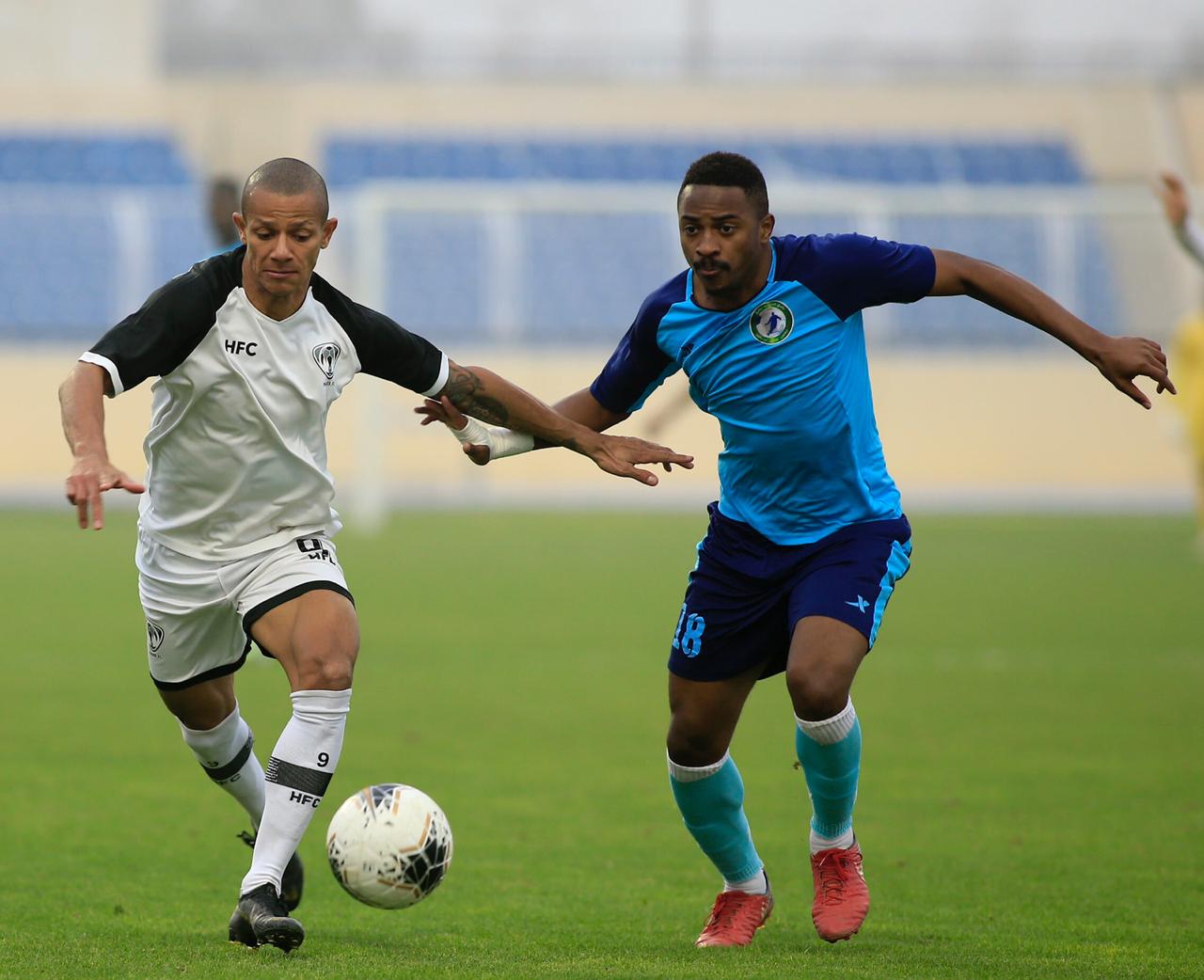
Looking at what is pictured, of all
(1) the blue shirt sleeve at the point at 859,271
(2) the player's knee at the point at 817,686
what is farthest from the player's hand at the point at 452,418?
(2) the player's knee at the point at 817,686

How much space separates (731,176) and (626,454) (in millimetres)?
955

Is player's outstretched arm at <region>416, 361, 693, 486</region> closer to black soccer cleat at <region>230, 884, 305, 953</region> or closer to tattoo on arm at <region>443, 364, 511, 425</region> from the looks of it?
tattoo on arm at <region>443, 364, 511, 425</region>

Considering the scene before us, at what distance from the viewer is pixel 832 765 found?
532 centimetres

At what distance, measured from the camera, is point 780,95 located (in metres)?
36.8

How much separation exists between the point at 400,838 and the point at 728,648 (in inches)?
44.5

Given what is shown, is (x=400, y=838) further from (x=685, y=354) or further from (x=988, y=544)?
(x=988, y=544)

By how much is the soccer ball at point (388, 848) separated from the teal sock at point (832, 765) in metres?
1.09

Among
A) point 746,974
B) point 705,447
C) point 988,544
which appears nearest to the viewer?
point 746,974

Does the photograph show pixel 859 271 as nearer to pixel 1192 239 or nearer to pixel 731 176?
pixel 731 176

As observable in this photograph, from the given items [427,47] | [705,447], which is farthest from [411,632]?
[427,47]

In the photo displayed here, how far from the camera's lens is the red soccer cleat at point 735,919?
5.30 m

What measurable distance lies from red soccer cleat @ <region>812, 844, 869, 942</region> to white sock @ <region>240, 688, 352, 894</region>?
148 centimetres

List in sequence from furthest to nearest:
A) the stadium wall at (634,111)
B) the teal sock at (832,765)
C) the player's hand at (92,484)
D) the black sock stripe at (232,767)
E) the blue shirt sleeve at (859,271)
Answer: the stadium wall at (634,111)
the black sock stripe at (232,767)
the blue shirt sleeve at (859,271)
the teal sock at (832,765)
the player's hand at (92,484)

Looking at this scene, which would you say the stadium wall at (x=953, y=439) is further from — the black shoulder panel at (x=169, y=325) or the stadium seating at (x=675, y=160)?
the black shoulder panel at (x=169, y=325)
